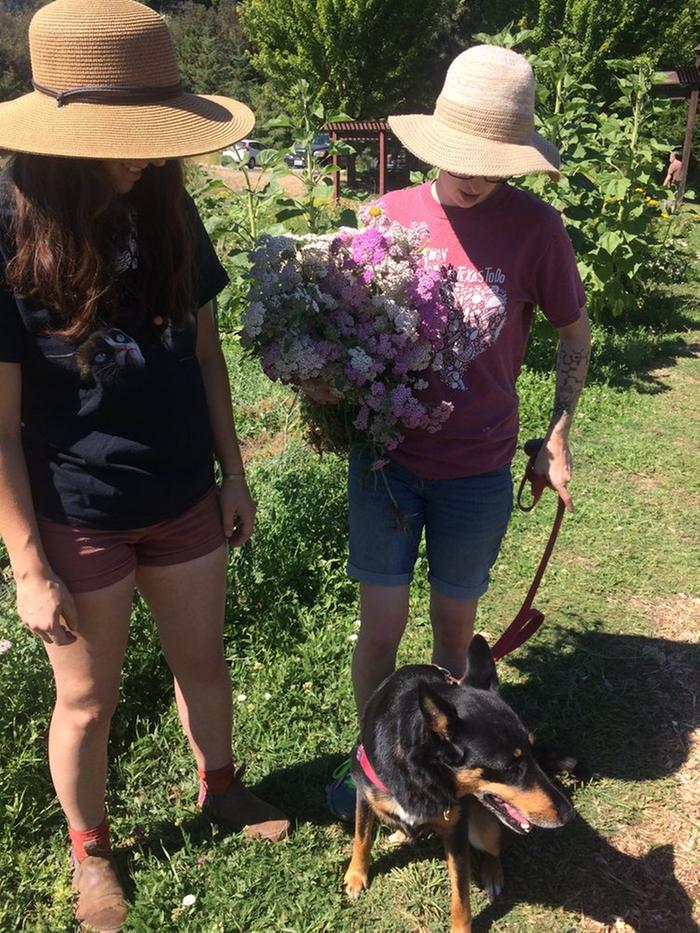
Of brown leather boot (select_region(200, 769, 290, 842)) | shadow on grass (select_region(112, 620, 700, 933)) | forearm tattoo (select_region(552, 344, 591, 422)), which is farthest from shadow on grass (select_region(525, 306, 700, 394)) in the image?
brown leather boot (select_region(200, 769, 290, 842))

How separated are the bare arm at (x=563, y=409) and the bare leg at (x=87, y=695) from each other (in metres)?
1.39

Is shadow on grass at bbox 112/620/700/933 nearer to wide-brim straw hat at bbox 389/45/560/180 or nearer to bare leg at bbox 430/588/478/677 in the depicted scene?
bare leg at bbox 430/588/478/677

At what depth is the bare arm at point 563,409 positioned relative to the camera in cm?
247

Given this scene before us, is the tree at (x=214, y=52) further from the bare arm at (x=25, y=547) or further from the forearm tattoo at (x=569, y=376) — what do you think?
the bare arm at (x=25, y=547)

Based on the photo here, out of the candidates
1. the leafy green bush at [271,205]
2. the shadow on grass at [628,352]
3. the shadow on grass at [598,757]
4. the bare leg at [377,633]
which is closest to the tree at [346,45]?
the shadow on grass at [628,352]

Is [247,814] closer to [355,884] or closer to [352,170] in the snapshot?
[355,884]

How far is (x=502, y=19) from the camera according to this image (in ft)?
110

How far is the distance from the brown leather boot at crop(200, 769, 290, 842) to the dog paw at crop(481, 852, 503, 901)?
69 centimetres

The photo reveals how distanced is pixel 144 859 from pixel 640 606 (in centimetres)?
262

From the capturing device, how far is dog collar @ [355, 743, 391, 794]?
7.66 ft

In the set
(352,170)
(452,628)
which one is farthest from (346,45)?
(452,628)

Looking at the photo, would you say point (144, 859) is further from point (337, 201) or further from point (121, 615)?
point (337, 201)

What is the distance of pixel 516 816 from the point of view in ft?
7.34

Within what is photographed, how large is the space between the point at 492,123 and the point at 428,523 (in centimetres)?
121
